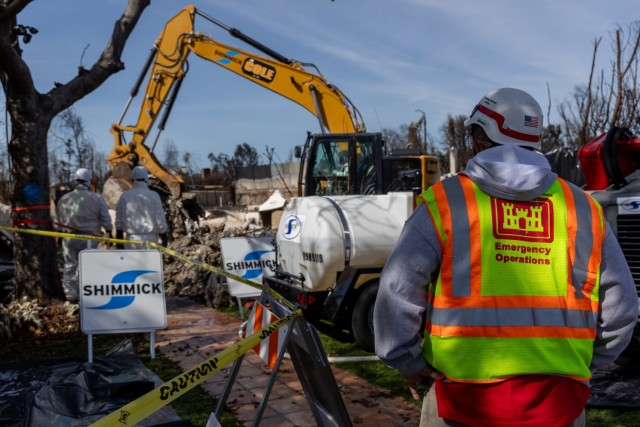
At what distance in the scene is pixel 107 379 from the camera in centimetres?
457

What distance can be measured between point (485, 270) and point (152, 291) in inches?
200

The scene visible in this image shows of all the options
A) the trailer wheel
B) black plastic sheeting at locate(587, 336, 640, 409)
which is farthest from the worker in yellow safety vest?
the trailer wheel

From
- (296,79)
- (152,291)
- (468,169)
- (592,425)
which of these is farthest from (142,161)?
(468,169)

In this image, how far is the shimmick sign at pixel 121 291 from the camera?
619 cm

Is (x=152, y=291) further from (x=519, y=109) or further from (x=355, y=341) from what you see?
(x=519, y=109)

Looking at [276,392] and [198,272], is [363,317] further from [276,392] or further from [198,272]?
[198,272]

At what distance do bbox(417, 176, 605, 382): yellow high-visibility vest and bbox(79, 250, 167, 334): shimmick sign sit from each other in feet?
16.0

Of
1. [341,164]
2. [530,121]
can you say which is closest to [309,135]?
[341,164]

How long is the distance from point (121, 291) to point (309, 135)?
155 inches

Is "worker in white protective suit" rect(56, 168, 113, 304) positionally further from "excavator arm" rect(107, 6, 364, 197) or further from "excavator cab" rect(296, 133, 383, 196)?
"excavator arm" rect(107, 6, 364, 197)

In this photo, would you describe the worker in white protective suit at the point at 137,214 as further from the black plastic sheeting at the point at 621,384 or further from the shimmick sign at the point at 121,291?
the black plastic sheeting at the point at 621,384

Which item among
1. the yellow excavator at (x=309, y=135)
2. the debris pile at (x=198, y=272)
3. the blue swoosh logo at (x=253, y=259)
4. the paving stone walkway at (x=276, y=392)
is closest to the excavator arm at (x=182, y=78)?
the yellow excavator at (x=309, y=135)

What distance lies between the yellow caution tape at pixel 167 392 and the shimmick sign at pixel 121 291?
12.4 ft

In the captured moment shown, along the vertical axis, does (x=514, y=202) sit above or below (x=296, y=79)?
below
